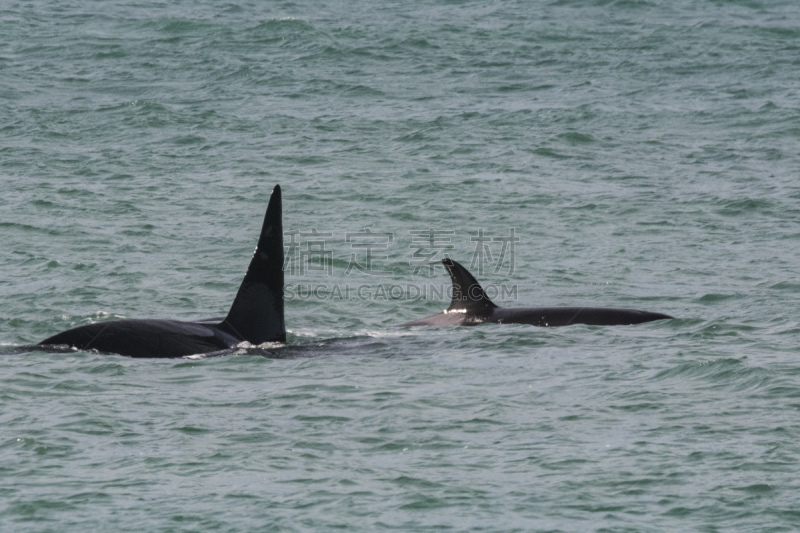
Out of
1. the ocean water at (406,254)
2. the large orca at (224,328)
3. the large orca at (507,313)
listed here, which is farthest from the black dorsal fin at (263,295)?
the large orca at (507,313)

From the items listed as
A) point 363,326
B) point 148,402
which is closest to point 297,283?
point 363,326

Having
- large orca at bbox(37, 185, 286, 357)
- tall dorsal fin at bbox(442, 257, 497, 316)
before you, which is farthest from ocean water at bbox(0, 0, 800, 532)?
tall dorsal fin at bbox(442, 257, 497, 316)

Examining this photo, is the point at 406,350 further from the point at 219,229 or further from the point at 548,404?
the point at 219,229

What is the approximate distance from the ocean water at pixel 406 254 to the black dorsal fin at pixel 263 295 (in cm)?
30

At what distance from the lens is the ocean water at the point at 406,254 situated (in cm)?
1038

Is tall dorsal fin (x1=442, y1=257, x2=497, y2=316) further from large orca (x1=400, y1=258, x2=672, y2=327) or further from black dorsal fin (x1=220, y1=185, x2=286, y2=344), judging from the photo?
black dorsal fin (x1=220, y1=185, x2=286, y2=344)

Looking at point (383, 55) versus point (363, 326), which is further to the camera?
point (383, 55)

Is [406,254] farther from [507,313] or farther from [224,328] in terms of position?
[224,328]

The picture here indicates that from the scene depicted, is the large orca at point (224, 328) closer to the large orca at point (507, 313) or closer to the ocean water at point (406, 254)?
the ocean water at point (406, 254)

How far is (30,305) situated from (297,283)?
4307mm

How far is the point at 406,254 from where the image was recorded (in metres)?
22.0

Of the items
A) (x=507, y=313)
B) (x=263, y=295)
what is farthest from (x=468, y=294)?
(x=263, y=295)

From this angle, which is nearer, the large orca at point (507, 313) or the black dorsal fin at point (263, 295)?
the black dorsal fin at point (263, 295)

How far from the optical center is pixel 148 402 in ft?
41.2
